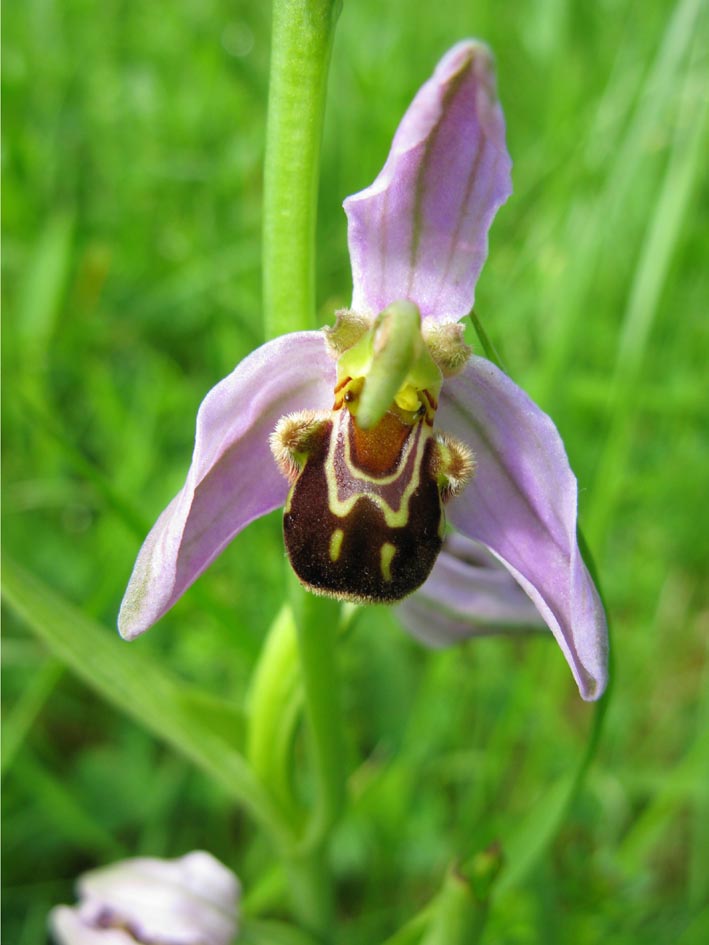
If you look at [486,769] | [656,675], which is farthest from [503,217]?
[486,769]

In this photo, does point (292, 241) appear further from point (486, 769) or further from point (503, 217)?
point (503, 217)

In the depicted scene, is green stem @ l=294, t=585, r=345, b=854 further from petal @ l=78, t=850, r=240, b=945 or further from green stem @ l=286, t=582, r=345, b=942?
petal @ l=78, t=850, r=240, b=945

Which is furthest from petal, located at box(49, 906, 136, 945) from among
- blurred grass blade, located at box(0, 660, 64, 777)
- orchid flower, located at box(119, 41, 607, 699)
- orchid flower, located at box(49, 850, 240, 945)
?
orchid flower, located at box(119, 41, 607, 699)

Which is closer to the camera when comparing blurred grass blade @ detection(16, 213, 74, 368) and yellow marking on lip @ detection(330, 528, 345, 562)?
yellow marking on lip @ detection(330, 528, 345, 562)

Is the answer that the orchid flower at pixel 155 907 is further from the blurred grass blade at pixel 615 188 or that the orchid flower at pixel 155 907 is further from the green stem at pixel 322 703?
the blurred grass blade at pixel 615 188

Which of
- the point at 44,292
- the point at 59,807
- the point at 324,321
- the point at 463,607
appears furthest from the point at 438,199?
the point at 44,292

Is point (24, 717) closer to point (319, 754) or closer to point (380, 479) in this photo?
point (319, 754)
